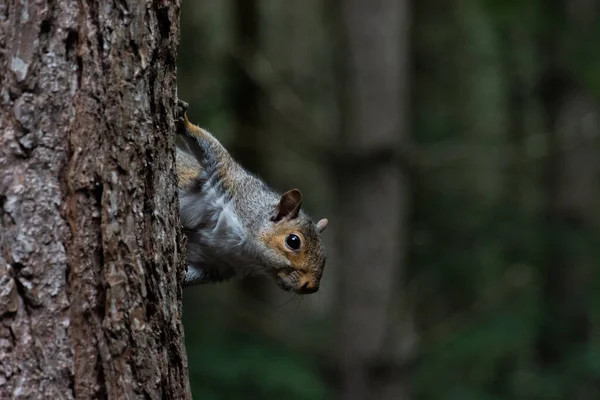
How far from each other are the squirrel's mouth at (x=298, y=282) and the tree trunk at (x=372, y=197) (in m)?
1.94

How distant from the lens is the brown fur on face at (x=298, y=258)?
9.77ft

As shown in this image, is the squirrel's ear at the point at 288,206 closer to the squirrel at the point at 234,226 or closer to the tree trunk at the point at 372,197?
the squirrel at the point at 234,226

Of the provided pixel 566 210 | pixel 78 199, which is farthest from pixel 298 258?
pixel 566 210

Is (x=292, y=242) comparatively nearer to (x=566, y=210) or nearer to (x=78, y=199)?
(x=78, y=199)

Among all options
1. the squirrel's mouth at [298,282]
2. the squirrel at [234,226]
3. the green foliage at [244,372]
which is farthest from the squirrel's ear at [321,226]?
the green foliage at [244,372]

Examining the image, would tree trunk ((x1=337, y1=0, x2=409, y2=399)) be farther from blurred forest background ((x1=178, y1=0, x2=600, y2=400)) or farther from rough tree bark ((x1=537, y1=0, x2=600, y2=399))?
rough tree bark ((x1=537, y1=0, x2=600, y2=399))

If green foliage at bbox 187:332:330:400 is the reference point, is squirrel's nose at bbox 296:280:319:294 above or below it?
above

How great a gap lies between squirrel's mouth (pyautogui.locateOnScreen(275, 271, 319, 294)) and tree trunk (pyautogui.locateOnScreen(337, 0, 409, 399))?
194 cm

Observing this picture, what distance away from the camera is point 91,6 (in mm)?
1639

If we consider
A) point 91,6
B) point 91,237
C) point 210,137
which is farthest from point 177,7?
point 210,137

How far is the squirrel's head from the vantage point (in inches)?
117

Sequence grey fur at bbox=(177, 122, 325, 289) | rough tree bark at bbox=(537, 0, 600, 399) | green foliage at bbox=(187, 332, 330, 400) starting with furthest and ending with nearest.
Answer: rough tree bark at bbox=(537, 0, 600, 399), green foliage at bbox=(187, 332, 330, 400), grey fur at bbox=(177, 122, 325, 289)

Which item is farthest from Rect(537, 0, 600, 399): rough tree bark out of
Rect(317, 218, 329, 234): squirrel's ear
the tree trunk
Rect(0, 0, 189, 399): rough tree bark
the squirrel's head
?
Rect(0, 0, 189, 399): rough tree bark

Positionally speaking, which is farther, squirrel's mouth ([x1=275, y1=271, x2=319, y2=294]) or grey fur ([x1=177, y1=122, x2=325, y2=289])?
squirrel's mouth ([x1=275, y1=271, x2=319, y2=294])
